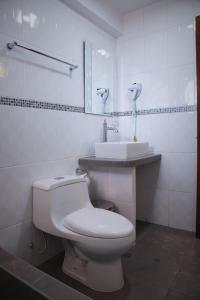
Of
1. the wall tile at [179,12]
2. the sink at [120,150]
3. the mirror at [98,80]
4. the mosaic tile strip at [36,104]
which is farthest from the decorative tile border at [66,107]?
the wall tile at [179,12]

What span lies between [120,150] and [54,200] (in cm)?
70

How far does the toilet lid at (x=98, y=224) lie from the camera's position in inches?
50.5

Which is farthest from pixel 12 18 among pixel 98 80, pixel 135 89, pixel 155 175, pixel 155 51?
pixel 155 175

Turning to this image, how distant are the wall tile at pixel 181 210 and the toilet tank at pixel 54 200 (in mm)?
1040

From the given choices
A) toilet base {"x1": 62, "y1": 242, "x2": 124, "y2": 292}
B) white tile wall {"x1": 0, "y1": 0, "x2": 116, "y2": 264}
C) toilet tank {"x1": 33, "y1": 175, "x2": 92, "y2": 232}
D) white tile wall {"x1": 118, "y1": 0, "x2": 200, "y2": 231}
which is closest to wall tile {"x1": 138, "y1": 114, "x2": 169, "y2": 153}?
white tile wall {"x1": 118, "y1": 0, "x2": 200, "y2": 231}

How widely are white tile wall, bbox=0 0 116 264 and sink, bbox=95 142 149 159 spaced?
20 centimetres

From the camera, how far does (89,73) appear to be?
2.17 m

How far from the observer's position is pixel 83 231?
1.32 m

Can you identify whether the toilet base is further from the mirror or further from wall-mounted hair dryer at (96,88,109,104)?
wall-mounted hair dryer at (96,88,109,104)

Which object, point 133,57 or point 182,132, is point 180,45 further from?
point 182,132

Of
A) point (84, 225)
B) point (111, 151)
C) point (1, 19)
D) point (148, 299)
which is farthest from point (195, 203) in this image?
point (1, 19)

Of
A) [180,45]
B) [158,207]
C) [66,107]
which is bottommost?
[158,207]

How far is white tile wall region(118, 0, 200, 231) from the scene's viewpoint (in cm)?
213

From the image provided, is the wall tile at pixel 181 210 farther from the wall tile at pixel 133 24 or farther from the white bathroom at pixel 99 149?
the wall tile at pixel 133 24
